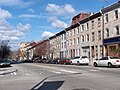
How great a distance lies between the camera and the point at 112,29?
157 feet

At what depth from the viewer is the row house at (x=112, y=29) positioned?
46.1 m

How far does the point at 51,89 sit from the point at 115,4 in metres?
36.3

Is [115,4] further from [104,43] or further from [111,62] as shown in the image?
[111,62]

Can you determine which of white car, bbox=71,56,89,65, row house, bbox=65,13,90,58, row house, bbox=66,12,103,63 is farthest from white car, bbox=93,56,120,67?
row house, bbox=65,13,90,58

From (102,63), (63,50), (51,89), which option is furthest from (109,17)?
(51,89)

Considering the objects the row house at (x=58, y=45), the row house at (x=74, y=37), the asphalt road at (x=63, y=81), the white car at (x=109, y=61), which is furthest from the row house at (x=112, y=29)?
the row house at (x=58, y=45)

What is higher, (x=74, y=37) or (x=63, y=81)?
(x=74, y=37)

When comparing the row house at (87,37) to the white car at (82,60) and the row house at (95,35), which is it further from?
the white car at (82,60)

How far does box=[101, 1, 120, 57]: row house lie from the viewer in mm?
46094

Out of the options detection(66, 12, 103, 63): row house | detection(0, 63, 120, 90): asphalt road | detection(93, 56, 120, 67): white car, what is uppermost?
detection(66, 12, 103, 63): row house

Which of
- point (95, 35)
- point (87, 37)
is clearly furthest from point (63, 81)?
point (87, 37)

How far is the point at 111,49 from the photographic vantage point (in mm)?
46812

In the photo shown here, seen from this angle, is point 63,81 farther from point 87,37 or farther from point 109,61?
point 87,37

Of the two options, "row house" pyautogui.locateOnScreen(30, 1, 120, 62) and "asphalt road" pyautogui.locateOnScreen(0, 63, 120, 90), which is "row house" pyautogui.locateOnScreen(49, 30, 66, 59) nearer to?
"row house" pyautogui.locateOnScreen(30, 1, 120, 62)
